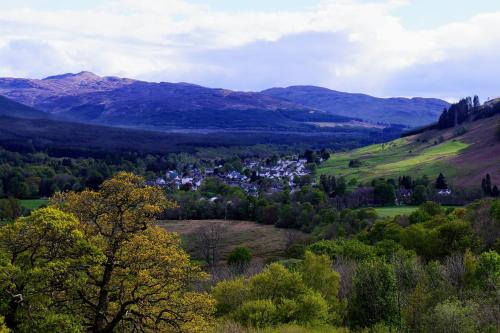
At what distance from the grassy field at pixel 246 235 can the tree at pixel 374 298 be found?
50.9 meters

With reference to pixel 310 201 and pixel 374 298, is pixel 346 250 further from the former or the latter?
pixel 310 201

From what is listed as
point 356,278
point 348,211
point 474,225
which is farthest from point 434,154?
point 356,278

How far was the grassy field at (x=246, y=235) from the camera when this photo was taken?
308ft

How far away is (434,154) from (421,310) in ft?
499

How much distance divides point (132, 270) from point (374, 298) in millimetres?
16543

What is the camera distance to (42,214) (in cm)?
2292

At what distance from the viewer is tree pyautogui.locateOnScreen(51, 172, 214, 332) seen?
23.9m

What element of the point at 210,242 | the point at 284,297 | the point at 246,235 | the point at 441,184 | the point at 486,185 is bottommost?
the point at 246,235

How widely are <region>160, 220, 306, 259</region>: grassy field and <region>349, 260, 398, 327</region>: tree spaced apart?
50937 mm

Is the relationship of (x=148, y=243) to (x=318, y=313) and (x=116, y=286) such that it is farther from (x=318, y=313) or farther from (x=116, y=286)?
(x=318, y=313)

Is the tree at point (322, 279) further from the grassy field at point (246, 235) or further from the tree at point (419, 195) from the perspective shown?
the tree at point (419, 195)

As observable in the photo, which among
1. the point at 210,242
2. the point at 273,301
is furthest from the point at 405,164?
the point at 273,301

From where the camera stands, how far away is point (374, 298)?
3444 cm

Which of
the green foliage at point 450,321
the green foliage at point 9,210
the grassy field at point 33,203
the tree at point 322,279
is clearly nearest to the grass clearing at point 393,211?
the tree at point 322,279
